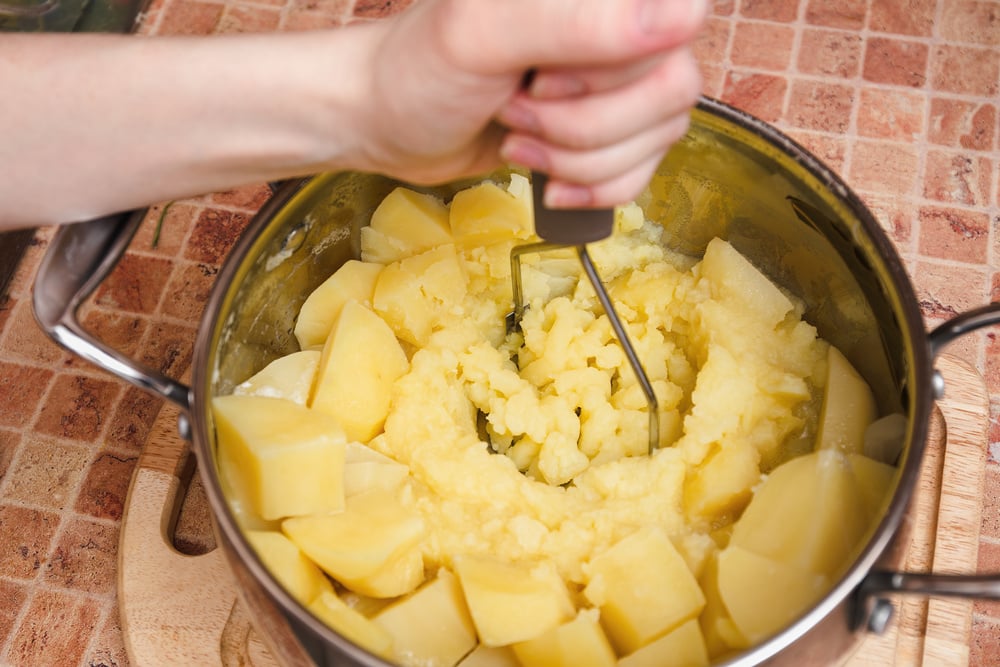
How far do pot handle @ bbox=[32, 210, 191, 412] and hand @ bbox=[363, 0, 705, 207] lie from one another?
0.22m

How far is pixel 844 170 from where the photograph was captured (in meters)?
1.07

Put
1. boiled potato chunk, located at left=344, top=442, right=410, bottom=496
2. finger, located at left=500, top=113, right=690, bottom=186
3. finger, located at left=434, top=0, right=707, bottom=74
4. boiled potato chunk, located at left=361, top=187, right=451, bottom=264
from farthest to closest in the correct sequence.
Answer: boiled potato chunk, located at left=361, top=187, right=451, bottom=264, boiled potato chunk, located at left=344, top=442, right=410, bottom=496, finger, located at left=500, top=113, right=690, bottom=186, finger, located at left=434, top=0, right=707, bottom=74

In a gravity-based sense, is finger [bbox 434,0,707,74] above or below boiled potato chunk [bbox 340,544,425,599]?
above

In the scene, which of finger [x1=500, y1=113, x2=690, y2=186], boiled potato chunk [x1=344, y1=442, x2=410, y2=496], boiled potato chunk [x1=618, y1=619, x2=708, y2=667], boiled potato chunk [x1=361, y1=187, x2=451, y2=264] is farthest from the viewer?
boiled potato chunk [x1=361, y1=187, x2=451, y2=264]

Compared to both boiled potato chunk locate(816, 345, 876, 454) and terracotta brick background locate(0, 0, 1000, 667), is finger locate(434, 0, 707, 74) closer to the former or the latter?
boiled potato chunk locate(816, 345, 876, 454)

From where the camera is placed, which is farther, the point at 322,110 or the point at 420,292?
the point at 420,292

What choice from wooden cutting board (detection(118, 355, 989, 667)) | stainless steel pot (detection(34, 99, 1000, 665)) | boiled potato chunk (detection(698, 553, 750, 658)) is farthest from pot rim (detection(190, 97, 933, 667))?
wooden cutting board (detection(118, 355, 989, 667))

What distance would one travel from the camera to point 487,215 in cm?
86

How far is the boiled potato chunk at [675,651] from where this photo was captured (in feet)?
2.15

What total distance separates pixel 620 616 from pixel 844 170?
2.18 ft

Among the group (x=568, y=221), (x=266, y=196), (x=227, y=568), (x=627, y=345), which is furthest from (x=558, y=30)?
(x=266, y=196)

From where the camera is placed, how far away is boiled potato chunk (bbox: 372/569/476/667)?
69cm

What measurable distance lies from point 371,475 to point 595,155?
1.22 ft

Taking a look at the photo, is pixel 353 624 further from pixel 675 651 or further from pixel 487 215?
pixel 487 215
